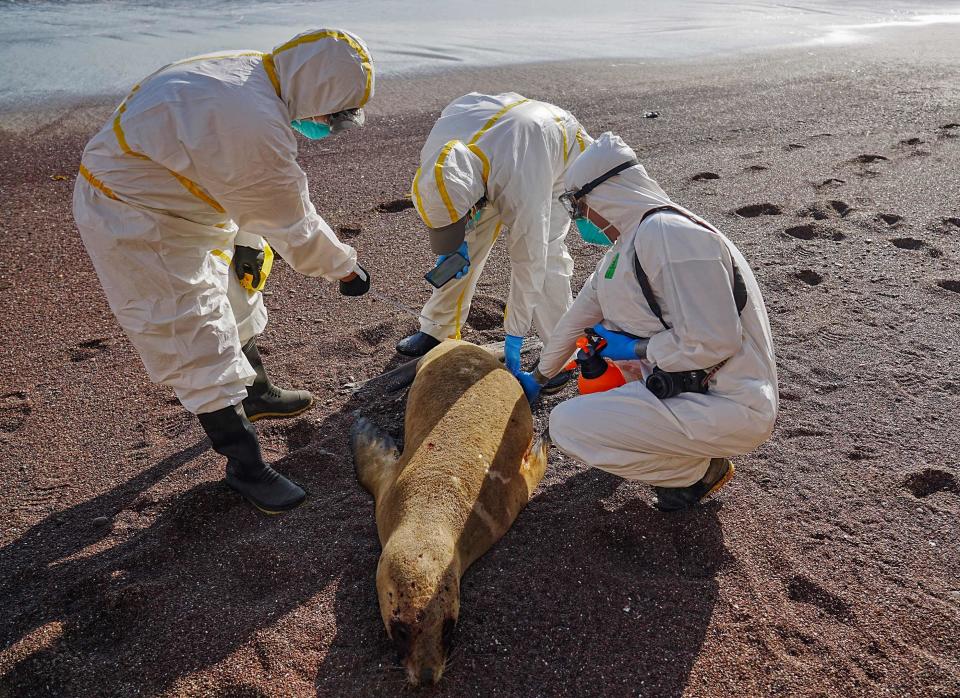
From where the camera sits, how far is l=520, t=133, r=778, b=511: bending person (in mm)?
3672

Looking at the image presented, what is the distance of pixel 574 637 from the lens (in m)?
3.61

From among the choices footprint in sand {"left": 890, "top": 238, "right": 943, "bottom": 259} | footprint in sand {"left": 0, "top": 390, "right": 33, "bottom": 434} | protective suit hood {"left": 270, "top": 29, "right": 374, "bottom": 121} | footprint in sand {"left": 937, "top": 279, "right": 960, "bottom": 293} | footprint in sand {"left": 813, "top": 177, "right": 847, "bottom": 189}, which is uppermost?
protective suit hood {"left": 270, "top": 29, "right": 374, "bottom": 121}

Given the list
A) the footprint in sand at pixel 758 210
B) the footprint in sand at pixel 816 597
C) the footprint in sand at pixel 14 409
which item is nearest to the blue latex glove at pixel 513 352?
the footprint in sand at pixel 816 597

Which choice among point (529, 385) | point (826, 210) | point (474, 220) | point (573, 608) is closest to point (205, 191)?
point (474, 220)

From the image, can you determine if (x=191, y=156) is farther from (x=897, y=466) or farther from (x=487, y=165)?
(x=897, y=466)

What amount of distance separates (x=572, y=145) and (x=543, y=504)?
2556 millimetres

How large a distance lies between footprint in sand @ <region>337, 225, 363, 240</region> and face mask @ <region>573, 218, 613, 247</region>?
13.0 ft

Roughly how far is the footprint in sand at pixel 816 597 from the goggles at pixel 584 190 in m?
2.18

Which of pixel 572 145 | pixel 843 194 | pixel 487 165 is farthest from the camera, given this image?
pixel 843 194

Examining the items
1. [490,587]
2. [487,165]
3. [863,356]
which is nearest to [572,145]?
[487,165]

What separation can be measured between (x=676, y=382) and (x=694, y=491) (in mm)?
761

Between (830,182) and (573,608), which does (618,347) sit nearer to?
(573,608)

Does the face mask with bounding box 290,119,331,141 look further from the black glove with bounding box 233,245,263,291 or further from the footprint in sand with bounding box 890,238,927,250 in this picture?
the footprint in sand with bounding box 890,238,927,250

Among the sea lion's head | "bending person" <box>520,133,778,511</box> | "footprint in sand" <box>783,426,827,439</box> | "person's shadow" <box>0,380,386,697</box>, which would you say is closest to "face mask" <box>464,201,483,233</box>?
"bending person" <box>520,133,778,511</box>
